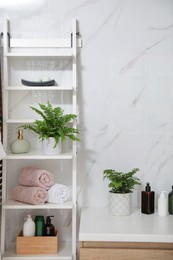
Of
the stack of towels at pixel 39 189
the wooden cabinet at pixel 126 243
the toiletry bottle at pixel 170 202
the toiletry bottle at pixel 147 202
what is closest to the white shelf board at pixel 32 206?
the stack of towels at pixel 39 189

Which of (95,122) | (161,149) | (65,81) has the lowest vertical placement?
(161,149)

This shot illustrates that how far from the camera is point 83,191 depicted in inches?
97.9

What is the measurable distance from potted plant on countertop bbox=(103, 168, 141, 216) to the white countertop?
50 mm

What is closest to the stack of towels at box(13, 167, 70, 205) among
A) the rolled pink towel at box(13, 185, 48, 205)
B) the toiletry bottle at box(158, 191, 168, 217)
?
the rolled pink towel at box(13, 185, 48, 205)

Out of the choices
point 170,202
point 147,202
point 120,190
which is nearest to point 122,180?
point 120,190

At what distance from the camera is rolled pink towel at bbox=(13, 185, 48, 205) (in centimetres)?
225

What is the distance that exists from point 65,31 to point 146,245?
1.50m

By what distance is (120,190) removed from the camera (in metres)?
2.30

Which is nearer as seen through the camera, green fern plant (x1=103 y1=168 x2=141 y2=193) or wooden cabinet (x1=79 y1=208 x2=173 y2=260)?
wooden cabinet (x1=79 y1=208 x2=173 y2=260)

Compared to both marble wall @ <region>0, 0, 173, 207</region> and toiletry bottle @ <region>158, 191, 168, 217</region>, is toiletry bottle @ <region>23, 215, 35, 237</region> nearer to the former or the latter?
marble wall @ <region>0, 0, 173, 207</region>

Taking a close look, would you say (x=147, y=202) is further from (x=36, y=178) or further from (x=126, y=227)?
(x=36, y=178)

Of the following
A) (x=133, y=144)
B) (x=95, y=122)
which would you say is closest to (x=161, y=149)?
(x=133, y=144)

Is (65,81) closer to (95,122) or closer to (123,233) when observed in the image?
(95,122)

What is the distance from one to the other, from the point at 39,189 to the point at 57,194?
0.40ft
